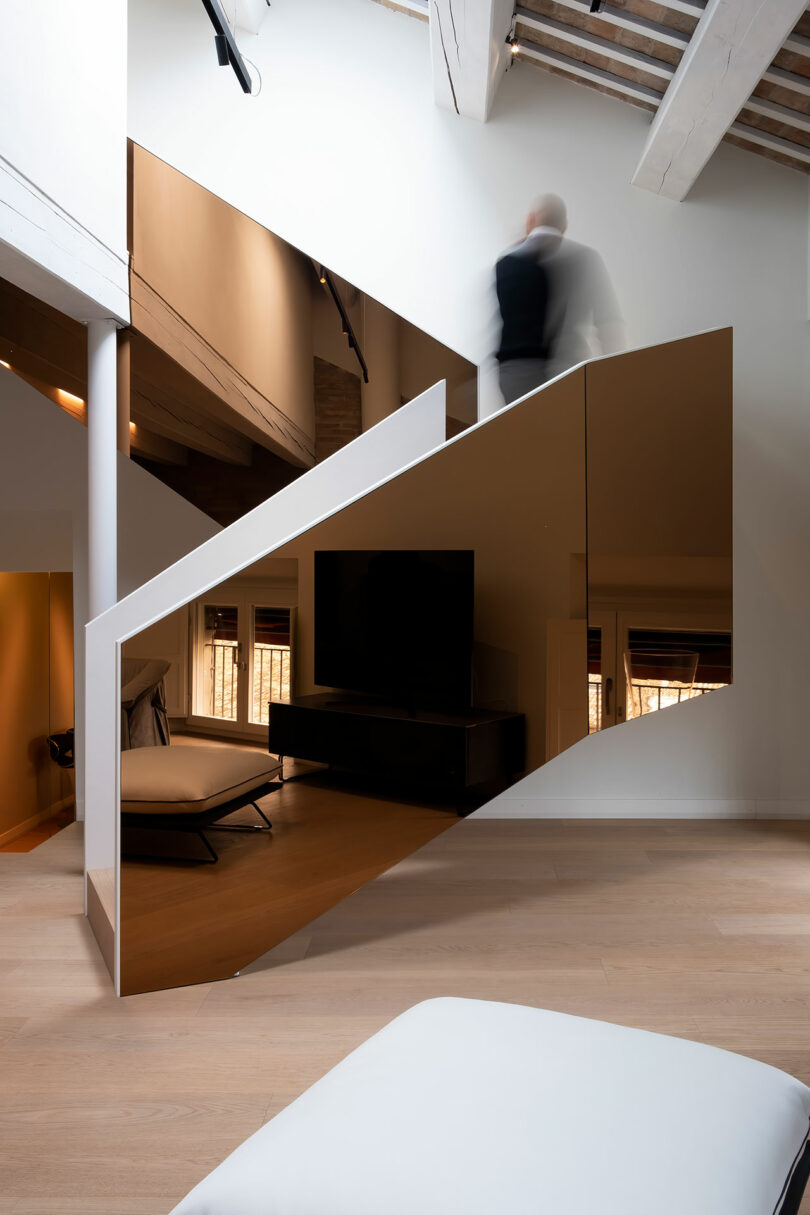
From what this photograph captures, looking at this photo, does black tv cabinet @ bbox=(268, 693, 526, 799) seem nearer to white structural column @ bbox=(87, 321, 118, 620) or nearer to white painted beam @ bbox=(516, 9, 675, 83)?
white structural column @ bbox=(87, 321, 118, 620)

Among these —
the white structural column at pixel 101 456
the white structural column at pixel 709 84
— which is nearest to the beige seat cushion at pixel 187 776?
the white structural column at pixel 101 456

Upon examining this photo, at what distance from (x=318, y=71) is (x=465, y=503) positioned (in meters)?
3.04

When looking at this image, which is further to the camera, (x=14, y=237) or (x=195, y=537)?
(x=195, y=537)

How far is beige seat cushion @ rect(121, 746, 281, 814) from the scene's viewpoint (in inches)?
89.2

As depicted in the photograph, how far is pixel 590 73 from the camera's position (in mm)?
3943

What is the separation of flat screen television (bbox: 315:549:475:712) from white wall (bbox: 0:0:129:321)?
4.82 feet

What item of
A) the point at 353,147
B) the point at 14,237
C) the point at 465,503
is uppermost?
the point at 353,147

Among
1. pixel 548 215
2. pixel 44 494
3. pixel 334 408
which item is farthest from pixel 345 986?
pixel 548 215

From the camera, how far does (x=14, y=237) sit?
2.66m

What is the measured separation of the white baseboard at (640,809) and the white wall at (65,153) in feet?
8.97

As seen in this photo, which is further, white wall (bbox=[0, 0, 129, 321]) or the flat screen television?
white wall (bbox=[0, 0, 129, 321])

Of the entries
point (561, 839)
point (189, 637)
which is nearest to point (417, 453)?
point (189, 637)

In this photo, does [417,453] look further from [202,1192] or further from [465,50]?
[202,1192]

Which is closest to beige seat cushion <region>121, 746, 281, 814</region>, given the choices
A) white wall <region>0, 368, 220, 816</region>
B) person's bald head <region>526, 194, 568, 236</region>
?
white wall <region>0, 368, 220, 816</region>
